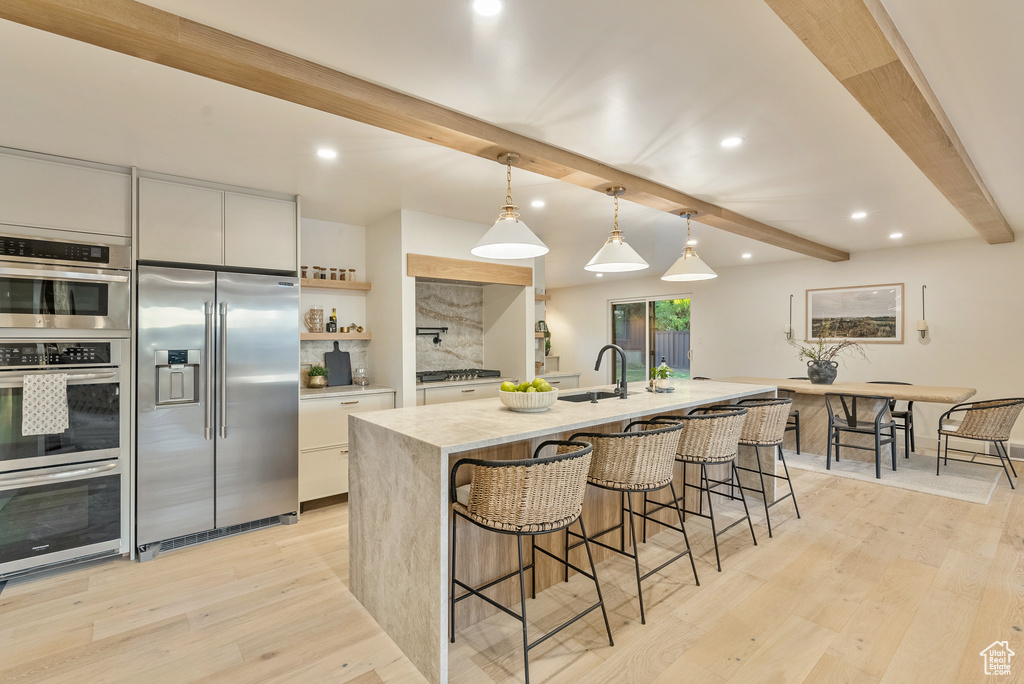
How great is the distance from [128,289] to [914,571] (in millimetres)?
4822

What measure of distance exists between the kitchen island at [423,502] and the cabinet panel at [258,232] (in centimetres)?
167

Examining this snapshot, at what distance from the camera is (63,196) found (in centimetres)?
274

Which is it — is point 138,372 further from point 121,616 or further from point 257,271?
point 121,616

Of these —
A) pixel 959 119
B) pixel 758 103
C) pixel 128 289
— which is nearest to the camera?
pixel 758 103

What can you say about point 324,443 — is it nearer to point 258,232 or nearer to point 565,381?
point 258,232

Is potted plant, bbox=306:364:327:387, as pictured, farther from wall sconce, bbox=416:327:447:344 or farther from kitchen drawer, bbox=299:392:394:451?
wall sconce, bbox=416:327:447:344

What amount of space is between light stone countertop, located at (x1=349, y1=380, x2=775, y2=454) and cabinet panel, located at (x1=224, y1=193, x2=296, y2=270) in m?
1.65

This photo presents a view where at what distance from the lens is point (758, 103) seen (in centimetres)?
223

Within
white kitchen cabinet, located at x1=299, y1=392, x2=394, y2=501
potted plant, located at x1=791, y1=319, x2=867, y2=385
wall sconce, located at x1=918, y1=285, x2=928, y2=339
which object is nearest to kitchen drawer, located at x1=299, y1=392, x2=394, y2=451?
white kitchen cabinet, located at x1=299, y1=392, x2=394, y2=501

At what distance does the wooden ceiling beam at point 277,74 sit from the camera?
1476 mm

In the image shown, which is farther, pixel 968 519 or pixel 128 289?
pixel 968 519

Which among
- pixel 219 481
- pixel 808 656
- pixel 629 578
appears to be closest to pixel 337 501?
pixel 219 481

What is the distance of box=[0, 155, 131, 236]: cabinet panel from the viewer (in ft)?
8.52

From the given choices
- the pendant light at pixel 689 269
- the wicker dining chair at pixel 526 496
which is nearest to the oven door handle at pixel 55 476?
the wicker dining chair at pixel 526 496
